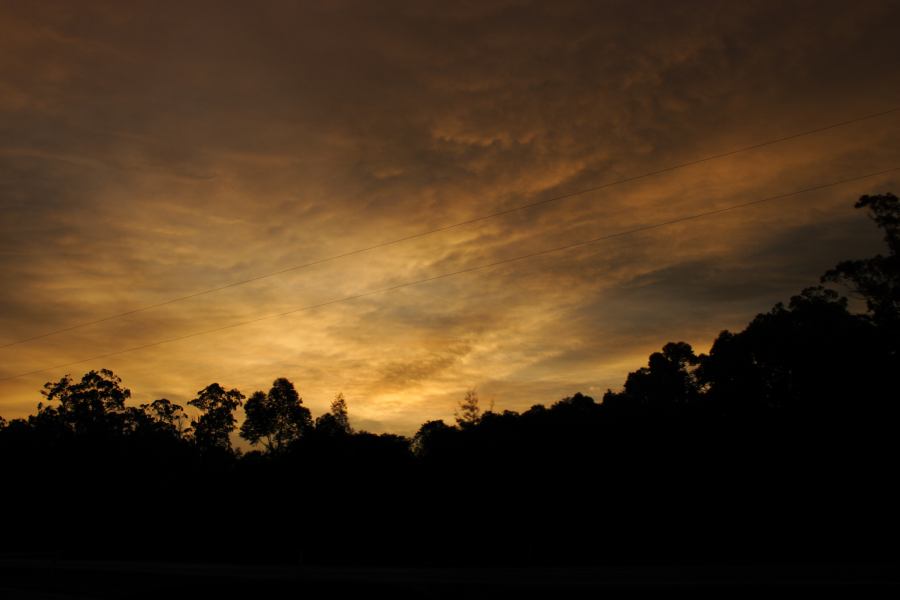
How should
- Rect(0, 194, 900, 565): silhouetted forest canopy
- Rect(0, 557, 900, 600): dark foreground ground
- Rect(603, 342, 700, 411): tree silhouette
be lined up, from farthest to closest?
Rect(603, 342, 700, 411): tree silhouette
Rect(0, 194, 900, 565): silhouetted forest canopy
Rect(0, 557, 900, 600): dark foreground ground

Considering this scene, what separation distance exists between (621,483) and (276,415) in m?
74.3

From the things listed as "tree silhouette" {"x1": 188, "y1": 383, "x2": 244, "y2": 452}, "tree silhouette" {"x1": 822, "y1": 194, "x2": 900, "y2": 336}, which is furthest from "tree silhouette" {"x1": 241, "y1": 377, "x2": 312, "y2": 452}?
"tree silhouette" {"x1": 822, "y1": 194, "x2": 900, "y2": 336}

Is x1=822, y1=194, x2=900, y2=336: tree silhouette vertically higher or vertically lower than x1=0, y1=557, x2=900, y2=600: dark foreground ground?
higher

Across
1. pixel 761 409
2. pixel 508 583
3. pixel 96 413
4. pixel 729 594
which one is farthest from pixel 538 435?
pixel 96 413

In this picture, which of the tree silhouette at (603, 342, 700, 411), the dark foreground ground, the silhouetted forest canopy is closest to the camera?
the dark foreground ground

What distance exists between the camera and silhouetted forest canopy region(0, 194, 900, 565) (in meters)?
43.2

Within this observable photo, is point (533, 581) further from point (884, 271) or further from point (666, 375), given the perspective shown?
point (666, 375)

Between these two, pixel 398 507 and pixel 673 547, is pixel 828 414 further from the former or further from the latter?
pixel 398 507

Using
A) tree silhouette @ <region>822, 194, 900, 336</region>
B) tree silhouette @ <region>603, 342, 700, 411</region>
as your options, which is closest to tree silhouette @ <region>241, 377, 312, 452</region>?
tree silhouette @ <region>603, 342, 700, 411</region>

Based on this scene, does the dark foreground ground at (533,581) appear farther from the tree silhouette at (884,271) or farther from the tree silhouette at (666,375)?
the tree silhouette at (666,375)

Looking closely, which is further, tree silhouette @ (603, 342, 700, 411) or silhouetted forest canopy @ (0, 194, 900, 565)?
tree silhouette @ (603, 342, 700, 411)

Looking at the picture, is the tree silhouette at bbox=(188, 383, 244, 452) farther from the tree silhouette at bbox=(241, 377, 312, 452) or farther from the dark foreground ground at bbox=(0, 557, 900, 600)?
the dark foreground ground at bbox=(0, 557, 900, 600)

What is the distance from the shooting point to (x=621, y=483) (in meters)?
47.8

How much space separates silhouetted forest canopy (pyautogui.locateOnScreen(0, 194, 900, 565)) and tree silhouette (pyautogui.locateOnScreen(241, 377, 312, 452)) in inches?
1225
